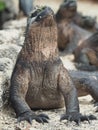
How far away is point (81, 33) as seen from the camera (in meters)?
14.5

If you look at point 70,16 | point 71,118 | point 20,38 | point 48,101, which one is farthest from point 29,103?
point 70,16

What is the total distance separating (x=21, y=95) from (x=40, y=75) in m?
0.32

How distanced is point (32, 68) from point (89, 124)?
95 cm

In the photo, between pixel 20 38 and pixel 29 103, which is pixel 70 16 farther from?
pixel 29 103

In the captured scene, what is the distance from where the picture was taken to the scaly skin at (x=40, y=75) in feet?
22.5

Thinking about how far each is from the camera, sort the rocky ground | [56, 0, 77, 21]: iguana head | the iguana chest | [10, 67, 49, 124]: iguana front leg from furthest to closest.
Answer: [56, 0, 77, 21]: iguana head → the iguana chest → [10, 67, 49, 124]: iguana front leg → the rocky ground

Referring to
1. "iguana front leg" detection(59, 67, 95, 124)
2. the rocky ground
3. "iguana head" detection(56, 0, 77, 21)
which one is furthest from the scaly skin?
"iguana head" detection(56, 0, 77, 21)

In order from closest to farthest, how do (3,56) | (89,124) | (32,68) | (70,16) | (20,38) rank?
(89,124), (32,68), (3,56), (20,38), (70,16)

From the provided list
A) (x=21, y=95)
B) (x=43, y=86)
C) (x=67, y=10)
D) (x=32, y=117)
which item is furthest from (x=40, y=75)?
(x=67, y=10)

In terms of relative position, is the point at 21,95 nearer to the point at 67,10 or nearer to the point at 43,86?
the point at 43,86

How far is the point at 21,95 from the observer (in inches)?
273

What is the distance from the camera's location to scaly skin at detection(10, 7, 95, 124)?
22.5 ft

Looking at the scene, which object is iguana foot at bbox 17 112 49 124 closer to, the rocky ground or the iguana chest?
the rocky ground

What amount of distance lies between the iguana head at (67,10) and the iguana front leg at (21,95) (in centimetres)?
670
